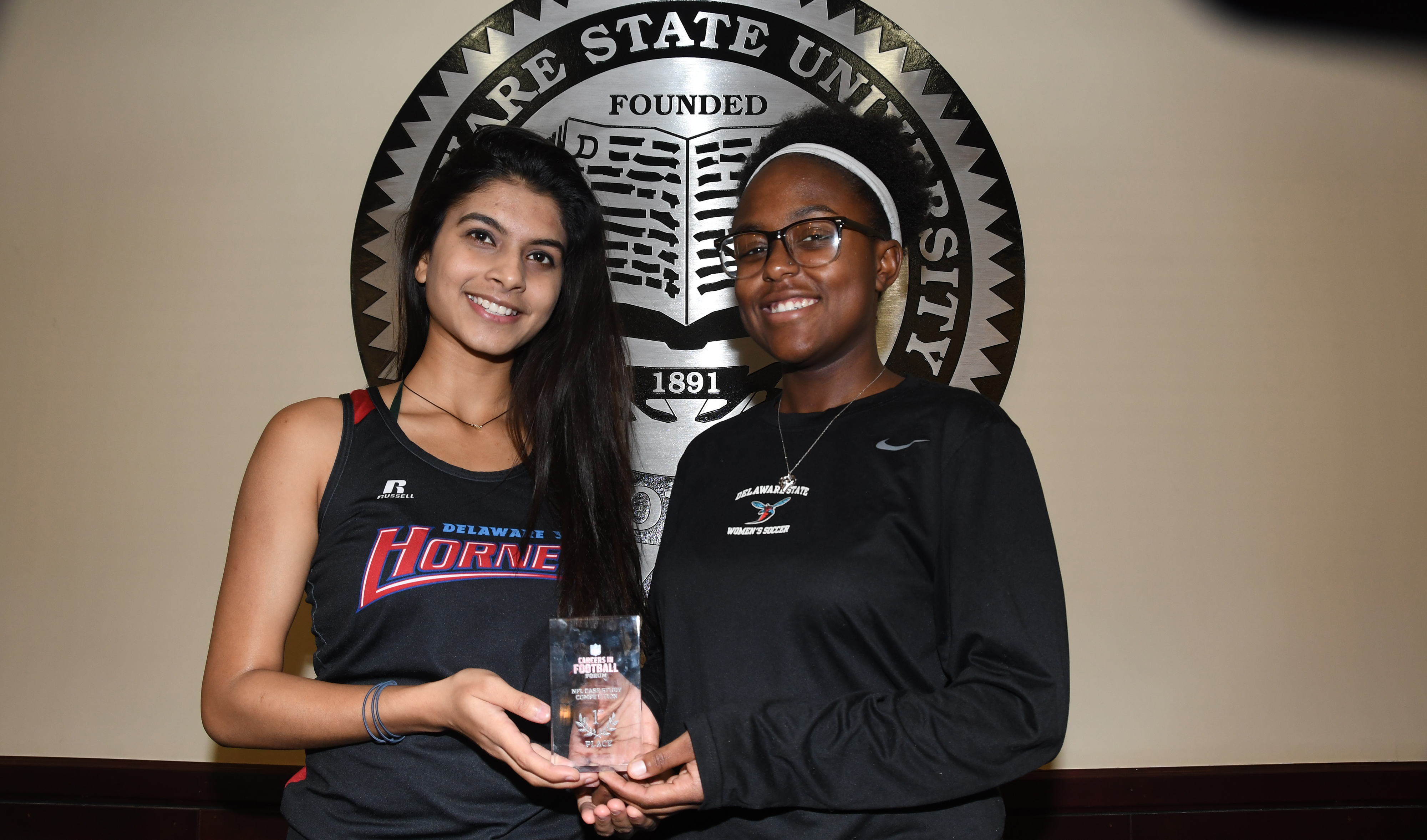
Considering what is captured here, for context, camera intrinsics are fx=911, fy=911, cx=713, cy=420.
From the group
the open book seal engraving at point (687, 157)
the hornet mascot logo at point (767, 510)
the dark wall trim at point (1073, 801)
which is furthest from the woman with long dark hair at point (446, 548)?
the dark wall trim at point (1073, 801)

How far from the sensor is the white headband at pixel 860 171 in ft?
5.24

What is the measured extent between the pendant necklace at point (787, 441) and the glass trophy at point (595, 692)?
0.33 metres

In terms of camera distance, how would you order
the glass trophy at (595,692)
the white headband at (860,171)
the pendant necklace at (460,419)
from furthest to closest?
1. the pendant necklace at (460,419)
2. the white headband at (860,171)
3. the glass trophy at (595,692)

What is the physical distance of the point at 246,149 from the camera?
8.70ft

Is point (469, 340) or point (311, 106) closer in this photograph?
point (469, 340)

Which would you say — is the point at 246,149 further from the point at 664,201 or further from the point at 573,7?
the point at 664,201

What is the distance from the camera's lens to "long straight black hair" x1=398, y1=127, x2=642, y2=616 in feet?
5.46

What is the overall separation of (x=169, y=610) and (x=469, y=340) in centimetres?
157

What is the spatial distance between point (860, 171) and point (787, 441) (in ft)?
1.62

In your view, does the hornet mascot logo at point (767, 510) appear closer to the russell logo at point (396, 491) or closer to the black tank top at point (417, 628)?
the black tank top at point (417, 628)

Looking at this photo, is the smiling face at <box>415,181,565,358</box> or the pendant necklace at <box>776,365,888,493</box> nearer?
the pendant necklace at <box>776,365,888,493</box>

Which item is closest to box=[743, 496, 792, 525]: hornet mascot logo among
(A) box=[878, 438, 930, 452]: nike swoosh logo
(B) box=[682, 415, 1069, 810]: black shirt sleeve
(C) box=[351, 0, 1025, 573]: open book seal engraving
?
(A) box=[878, 438, 930, 452]: nike swoosh logo

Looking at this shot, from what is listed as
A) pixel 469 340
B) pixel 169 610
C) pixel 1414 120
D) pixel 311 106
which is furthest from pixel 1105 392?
pixel 169 610

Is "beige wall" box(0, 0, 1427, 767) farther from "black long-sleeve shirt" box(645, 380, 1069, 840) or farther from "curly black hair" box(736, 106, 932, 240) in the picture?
"black long-sleeve shirt" box(645, 380, 1069, 840)
